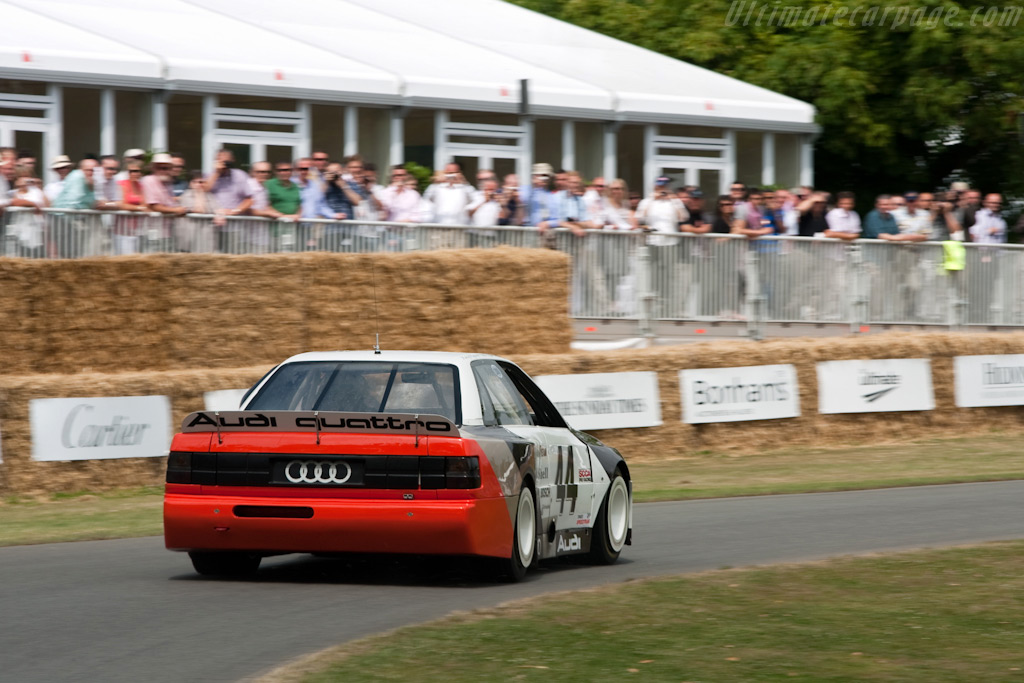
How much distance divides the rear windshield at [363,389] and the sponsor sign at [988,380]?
13.1 m

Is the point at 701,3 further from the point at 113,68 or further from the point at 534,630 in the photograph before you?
the point at 534,630

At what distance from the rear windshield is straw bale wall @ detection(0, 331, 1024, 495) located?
5.87 meters

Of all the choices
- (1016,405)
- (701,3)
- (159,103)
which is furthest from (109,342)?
(701,3)

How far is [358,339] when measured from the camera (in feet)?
56.5

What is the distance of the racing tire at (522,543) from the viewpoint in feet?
29.8

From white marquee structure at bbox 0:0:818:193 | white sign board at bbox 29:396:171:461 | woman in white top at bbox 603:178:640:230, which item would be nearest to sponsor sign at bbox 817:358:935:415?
woman in white top at bbox 603:178:640:230

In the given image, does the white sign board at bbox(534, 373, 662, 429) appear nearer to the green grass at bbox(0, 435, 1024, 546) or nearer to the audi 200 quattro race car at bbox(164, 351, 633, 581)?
the green grass at bbox(0, 435, 1024, 546)

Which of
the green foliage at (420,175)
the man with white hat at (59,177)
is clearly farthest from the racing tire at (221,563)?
the green foliage at (420,175)

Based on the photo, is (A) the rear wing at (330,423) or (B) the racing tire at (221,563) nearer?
(A) the rear wing at (330,423)

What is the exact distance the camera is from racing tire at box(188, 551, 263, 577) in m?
9.44

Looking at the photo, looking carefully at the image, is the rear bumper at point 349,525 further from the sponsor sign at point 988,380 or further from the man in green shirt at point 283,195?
the sponsor sign at point 988,380

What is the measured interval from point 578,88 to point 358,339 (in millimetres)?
11650

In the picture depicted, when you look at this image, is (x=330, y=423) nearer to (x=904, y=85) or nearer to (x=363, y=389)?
(x=363, y=389)

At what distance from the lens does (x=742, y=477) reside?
56.5ft
